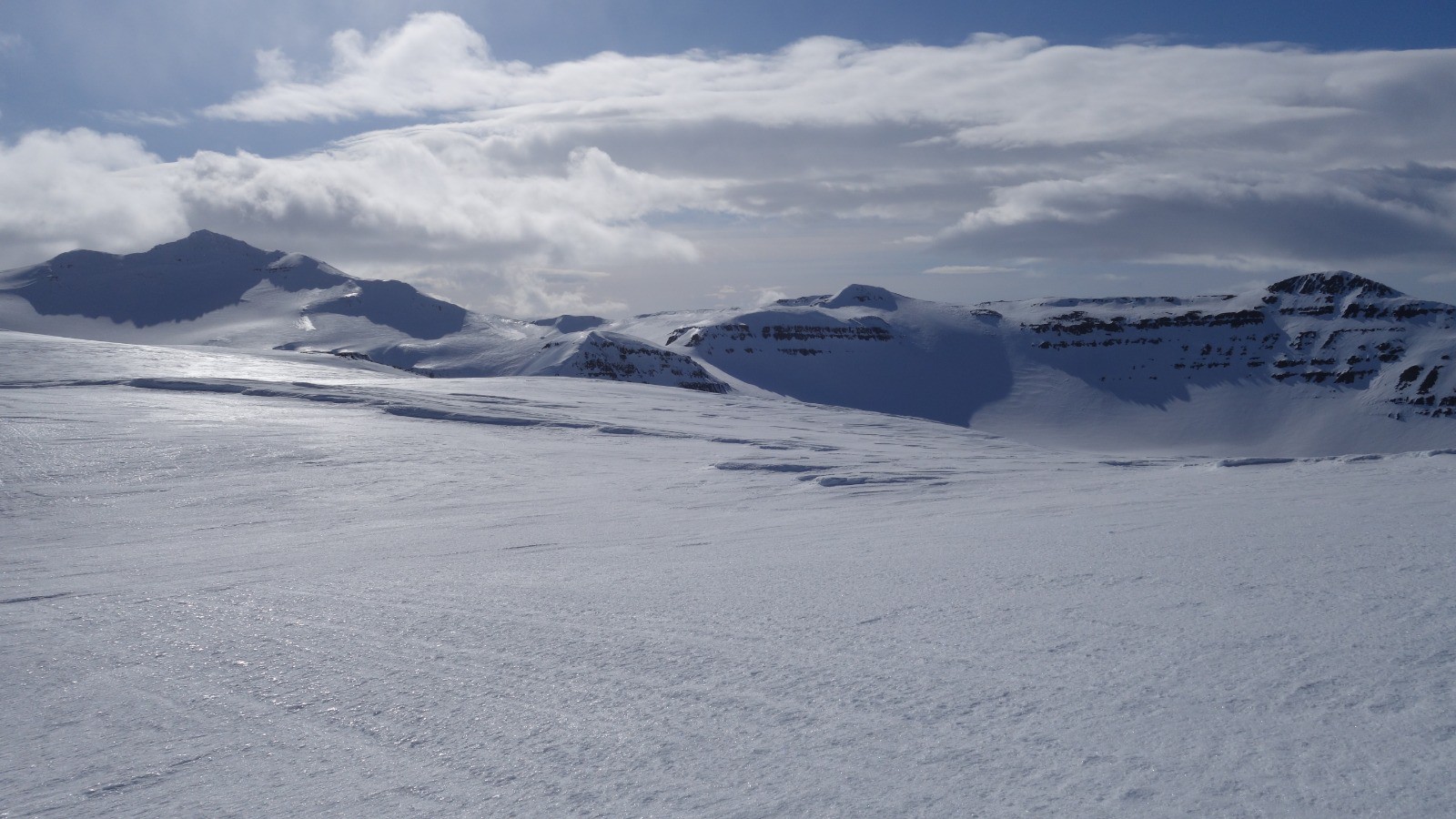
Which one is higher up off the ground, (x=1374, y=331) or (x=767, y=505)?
(x=1374, y=331)

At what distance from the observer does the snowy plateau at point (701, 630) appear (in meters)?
3.38

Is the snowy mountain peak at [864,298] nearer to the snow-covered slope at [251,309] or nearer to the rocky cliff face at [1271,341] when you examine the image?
the rocky cliff face at [1271,341]

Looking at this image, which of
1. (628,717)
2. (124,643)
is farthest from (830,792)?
(124,643)

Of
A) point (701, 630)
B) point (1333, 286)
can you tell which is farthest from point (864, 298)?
point (701, 630)

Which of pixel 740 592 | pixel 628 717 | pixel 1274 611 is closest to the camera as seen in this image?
pixel 628 717

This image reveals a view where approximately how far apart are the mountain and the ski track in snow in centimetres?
9019

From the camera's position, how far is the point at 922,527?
31.8ft

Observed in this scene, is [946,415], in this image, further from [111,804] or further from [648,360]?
[111,804]

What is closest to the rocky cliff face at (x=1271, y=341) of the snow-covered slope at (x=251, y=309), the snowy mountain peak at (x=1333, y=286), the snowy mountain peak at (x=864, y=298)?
the snowy mountain peak at (x=1333, y=286)

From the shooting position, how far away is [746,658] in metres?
4.70

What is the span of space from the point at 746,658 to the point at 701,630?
619mm

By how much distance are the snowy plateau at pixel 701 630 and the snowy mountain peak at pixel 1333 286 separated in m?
167

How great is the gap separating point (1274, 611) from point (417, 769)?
14.4 ft

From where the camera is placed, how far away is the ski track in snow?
3338 mm
